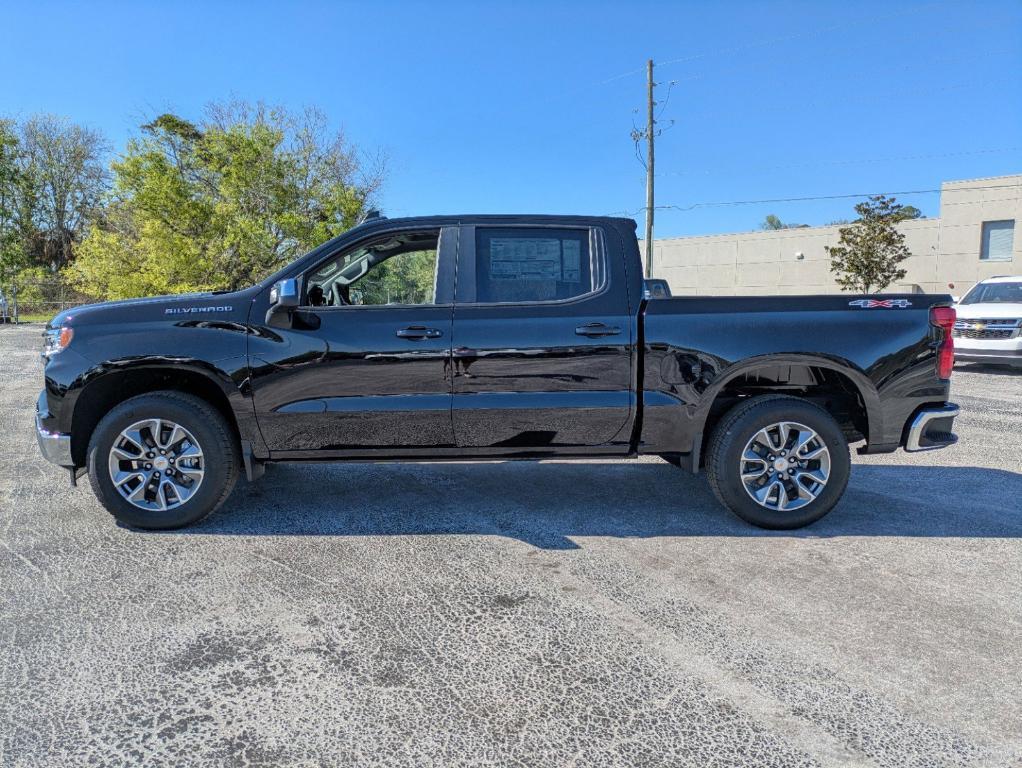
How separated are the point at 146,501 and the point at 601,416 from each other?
9.33ft

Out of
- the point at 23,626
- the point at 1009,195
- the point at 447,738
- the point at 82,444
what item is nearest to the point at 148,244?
the point at 82,444

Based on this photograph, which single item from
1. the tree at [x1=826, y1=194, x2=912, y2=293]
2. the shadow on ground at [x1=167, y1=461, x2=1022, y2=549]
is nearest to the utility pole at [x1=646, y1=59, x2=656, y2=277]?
the tree at [x1=826, y1=194, x2=912, y2=293]

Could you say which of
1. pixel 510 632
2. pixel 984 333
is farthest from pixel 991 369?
pixel 510 632

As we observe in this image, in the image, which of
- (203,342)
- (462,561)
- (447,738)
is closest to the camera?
(447,738)

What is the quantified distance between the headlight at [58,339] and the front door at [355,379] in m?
1.11

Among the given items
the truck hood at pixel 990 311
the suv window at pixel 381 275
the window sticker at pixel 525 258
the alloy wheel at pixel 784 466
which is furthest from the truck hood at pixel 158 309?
the truck hood at pixel 990 311

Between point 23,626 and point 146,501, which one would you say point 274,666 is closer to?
point 23,626

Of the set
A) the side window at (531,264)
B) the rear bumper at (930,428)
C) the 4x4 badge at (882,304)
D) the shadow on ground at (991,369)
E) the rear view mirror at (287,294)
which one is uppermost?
the side window at (531,264)

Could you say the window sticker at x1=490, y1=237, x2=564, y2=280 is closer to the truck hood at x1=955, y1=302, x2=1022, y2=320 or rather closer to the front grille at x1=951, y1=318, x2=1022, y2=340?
the truck hood at x1=955, y1=302, x2=1022, y2=320

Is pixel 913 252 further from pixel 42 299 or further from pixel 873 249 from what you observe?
pixel 42 299

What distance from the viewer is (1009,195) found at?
29.4 m

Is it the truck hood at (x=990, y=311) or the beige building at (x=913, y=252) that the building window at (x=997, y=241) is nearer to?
the beige building at (x=913, y=252)

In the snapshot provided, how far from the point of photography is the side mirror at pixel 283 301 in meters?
4.06

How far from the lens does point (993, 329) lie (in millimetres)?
12719
